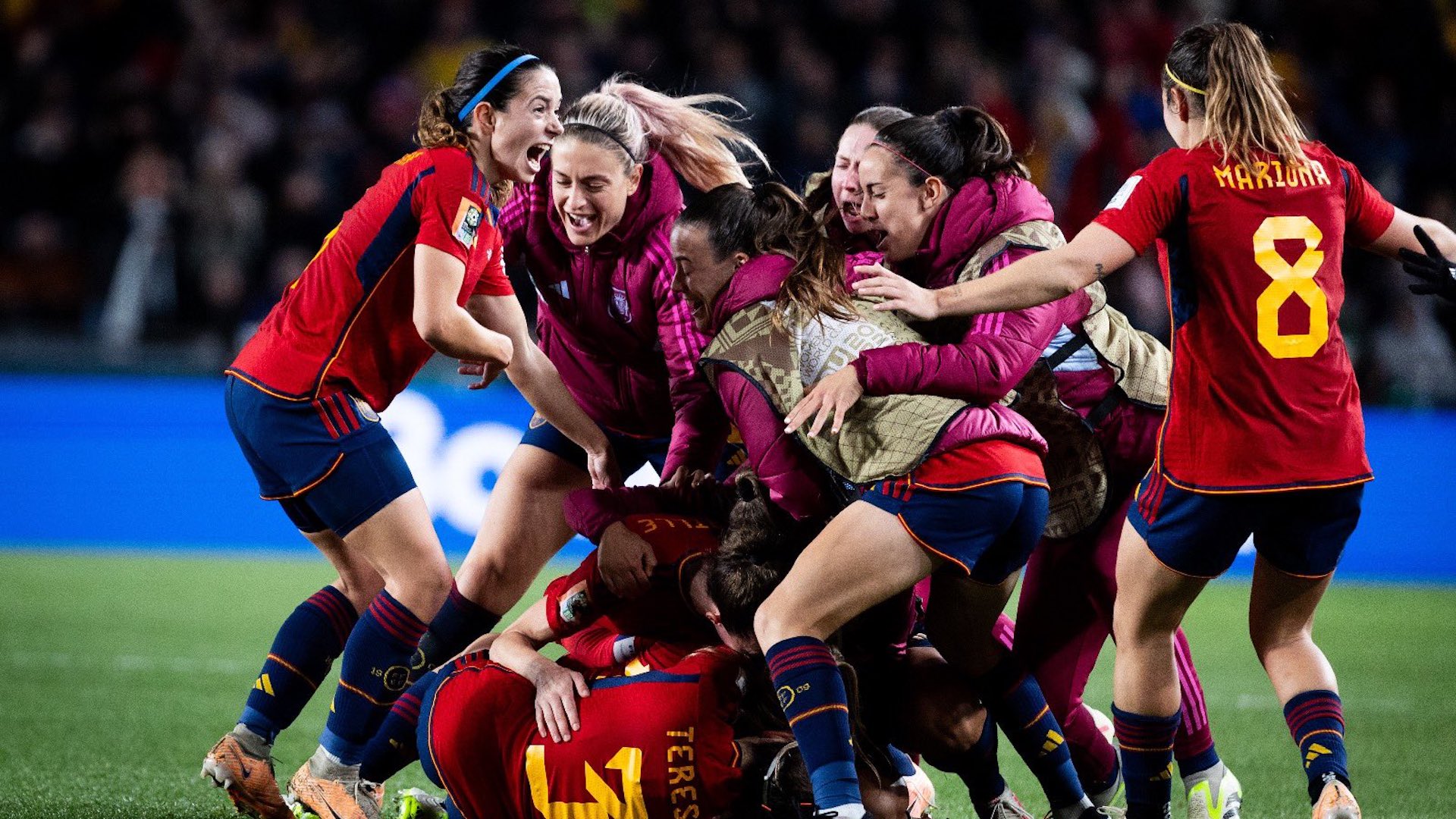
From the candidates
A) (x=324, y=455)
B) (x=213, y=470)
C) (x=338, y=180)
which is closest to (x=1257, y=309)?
(x=324, y=455)

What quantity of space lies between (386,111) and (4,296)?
285 centimetres

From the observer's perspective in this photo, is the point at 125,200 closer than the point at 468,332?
No

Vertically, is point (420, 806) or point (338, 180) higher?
point (338, 180)

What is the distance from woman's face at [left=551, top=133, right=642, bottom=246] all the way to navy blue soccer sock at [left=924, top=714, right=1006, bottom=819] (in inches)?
63.9

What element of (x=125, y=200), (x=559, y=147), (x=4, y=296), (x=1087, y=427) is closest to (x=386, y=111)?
(x=125, y=200)

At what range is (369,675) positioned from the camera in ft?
13.0

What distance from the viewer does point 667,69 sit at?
36.7ft

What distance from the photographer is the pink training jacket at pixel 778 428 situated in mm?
3418

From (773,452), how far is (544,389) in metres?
1.13

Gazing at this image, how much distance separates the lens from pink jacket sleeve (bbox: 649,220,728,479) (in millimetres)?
4074

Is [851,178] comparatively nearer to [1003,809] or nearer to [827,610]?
[827,610]

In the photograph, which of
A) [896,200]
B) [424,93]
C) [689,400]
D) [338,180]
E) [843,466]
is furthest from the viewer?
[424,93]

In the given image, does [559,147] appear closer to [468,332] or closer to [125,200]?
[468,332]

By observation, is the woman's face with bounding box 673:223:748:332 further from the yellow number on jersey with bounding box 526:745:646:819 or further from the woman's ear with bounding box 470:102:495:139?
the yellow number on jersey with bounding box 526:745:646:819
